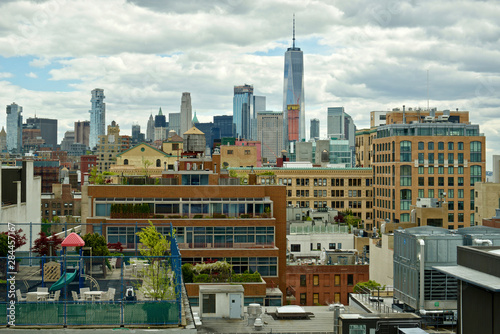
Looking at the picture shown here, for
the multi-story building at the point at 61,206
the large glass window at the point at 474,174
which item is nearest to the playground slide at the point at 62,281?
the large glass window at the point at 474,174

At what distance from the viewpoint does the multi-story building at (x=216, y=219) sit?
68.7 meters

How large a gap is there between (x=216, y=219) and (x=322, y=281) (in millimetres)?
27256

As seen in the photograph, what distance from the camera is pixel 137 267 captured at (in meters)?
30.8

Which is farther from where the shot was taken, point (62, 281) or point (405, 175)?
point (405, 175)

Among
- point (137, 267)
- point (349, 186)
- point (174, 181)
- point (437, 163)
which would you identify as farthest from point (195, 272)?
point (349, 186)

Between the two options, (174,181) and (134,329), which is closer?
(134,329)

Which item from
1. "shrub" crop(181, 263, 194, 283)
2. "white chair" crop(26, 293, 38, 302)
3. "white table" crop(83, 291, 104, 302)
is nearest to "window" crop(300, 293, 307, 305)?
"shrub" crop(181, 263, 194, 283)

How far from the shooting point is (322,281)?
9125cm

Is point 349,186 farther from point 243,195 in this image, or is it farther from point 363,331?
point 363,331

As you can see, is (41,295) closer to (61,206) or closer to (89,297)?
(89,297)

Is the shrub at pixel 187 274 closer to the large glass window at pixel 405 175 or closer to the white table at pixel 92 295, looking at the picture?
the white table at pixel 92 295

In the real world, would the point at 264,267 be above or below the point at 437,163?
below

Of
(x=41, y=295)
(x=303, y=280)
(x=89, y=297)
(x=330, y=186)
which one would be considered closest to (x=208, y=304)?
(x=89, y=297)

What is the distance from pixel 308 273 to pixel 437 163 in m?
65.6
